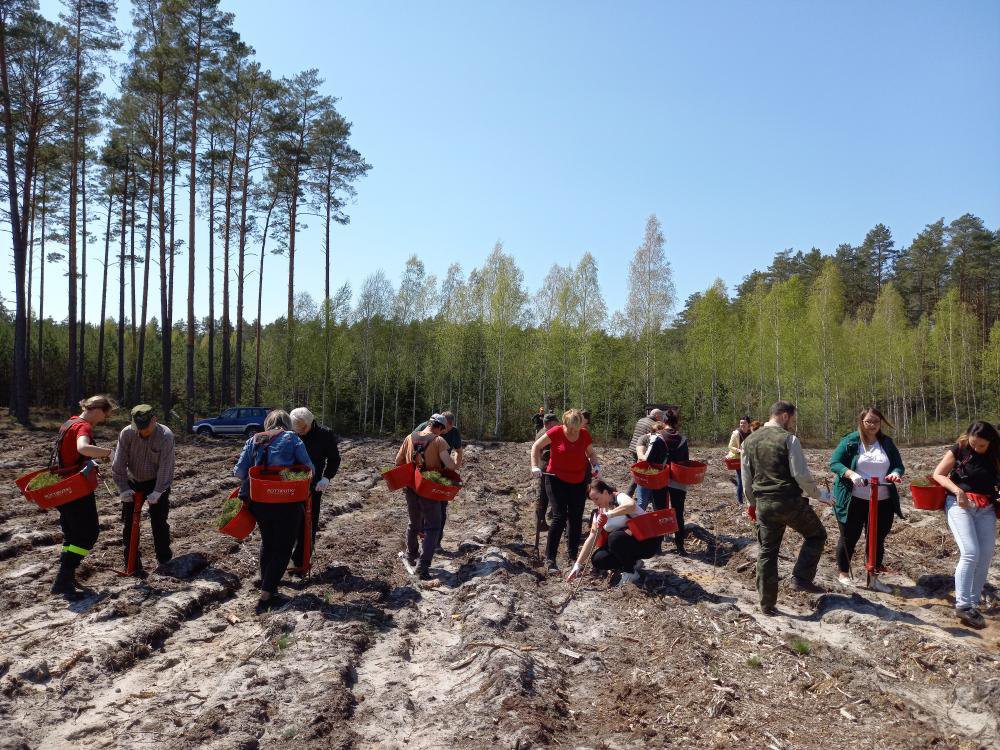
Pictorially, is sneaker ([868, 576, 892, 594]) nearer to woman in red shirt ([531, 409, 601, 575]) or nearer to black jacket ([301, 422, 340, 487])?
woman in red shirt ([531, 409, 601, 575])

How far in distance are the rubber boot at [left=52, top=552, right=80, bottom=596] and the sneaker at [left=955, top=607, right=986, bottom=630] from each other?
24.8 ft

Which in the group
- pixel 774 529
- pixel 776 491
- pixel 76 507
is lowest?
pixel 774 529

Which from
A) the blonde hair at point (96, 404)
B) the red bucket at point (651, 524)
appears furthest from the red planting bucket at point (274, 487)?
the red bucket at point (651, 524)

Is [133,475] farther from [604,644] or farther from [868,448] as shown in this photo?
[868,448]

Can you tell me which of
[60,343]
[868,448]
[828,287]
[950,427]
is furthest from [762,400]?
[60,343]

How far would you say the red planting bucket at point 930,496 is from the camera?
5.55 m

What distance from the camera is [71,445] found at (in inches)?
233

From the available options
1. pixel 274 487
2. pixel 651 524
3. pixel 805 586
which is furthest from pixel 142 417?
pixel 805 586

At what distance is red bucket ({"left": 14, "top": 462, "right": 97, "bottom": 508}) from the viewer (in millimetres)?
5523

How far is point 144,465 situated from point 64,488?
28.6 inches

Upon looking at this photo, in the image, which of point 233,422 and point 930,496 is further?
point 233,422

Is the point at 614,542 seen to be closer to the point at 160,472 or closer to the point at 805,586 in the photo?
the point at 805,586

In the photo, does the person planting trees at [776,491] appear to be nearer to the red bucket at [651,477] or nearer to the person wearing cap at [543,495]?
the red bucket at [651,477]

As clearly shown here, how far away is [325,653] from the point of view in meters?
4.46
